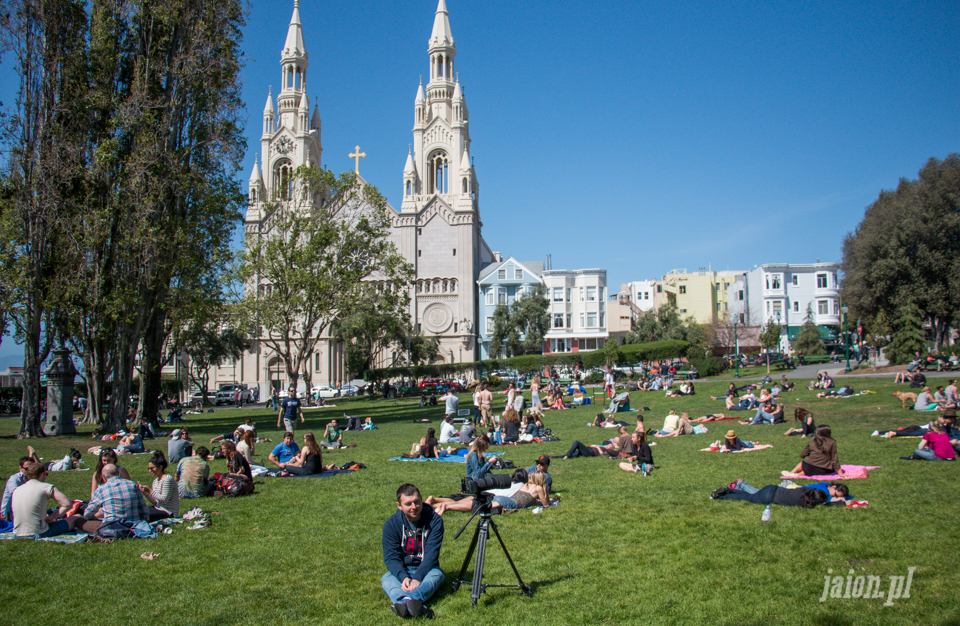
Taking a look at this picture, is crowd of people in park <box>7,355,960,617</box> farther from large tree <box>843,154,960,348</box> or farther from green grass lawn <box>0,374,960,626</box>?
large tree <box>843,154,960,348</box>

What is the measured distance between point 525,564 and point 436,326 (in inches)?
2440

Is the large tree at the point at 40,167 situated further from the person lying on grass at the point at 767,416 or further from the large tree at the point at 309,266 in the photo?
the person lying on grass at the point at 767,416

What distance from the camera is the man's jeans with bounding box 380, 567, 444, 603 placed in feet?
17.4

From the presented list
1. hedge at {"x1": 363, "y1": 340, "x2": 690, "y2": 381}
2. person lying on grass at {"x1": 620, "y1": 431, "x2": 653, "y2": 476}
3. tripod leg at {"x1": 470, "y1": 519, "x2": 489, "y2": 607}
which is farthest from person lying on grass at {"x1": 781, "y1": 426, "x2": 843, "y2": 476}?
hedge at {"x1": 363, "y1": 340, "x2": 690, "y2": 381}

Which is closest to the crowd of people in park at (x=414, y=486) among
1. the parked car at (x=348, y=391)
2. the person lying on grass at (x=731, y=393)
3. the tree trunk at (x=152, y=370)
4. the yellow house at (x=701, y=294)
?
the person lying on grass at (x=731, y=393)

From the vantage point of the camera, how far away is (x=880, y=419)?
1744 cm

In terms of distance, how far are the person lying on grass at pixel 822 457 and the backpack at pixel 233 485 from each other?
29.3ft

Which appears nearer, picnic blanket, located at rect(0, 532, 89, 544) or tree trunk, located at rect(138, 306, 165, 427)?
picnic blanket, located at rect(0, 532, 89, 544)

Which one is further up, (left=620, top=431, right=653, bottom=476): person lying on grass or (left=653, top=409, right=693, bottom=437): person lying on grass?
(left=620, top=431, right=653, bottom=476): person lying on grass

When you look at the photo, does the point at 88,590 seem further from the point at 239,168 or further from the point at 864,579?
the point at 239,168

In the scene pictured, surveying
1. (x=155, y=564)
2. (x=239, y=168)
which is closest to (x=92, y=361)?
(x=239, y=168)

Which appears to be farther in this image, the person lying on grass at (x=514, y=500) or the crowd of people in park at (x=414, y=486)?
the person lying on grass at (x=514, y=500)

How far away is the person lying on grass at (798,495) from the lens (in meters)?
8.10

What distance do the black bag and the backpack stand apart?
2.69 m
